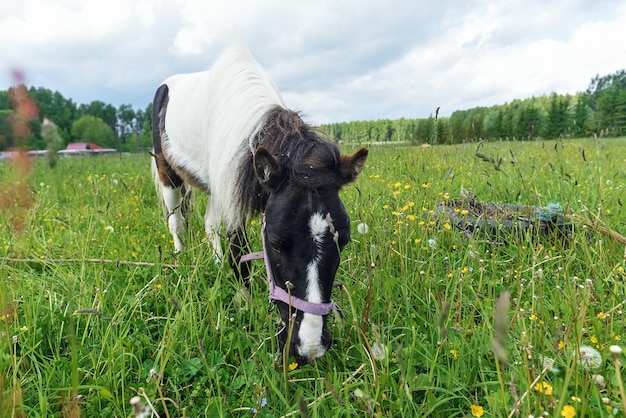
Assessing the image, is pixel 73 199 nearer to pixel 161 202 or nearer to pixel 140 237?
pixel 161 202

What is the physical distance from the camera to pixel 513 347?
1735mm

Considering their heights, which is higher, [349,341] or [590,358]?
[590,358]

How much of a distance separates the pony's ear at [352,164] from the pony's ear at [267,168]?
1.24 ft

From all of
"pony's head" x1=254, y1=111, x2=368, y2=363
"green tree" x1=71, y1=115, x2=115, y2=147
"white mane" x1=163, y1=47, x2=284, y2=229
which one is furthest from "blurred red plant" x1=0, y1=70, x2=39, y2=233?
"white mane" x1=163, y1=47, x2=284, y2=229

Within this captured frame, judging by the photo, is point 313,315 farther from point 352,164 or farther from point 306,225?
point 352,164

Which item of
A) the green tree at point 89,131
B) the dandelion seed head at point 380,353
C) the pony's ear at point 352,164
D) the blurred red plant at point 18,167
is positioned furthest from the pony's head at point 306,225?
the blurred red plant at point 18,167

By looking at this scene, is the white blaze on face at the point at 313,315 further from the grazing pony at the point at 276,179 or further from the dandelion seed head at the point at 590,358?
the dandelion seed head at the point at 590,358

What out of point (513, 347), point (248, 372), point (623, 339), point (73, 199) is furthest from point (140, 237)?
point (623, 339)

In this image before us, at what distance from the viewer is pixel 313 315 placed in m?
1.78

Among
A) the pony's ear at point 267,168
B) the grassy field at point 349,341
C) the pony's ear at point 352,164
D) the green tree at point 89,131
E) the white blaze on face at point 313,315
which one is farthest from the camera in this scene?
the pony's ear at point 352,164

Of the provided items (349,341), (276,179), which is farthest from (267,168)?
(349,341)

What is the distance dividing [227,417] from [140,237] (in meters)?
2.69

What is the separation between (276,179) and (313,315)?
788mm

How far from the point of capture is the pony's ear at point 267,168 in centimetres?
205
